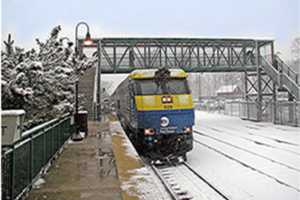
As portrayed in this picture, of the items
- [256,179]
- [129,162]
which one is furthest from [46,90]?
[256,179]

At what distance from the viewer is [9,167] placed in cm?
409

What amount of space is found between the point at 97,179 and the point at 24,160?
1680mm

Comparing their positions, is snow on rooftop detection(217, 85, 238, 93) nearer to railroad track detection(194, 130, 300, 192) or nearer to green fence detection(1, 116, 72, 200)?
railroad track detection(194, 130, 300, 192)

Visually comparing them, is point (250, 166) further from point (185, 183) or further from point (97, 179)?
point (97, 179)

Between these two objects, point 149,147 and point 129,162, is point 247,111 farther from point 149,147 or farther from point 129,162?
point 129,162

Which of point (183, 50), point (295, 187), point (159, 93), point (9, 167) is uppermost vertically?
point (183, 50)

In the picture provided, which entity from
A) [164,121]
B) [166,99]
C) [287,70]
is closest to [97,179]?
[164,121]

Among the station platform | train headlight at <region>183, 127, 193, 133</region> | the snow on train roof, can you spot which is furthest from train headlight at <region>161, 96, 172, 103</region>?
the station platform

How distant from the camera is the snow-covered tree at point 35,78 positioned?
5.31 m

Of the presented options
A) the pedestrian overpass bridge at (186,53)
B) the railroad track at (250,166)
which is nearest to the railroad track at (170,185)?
the railroad track at (250,166)

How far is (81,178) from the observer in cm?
631

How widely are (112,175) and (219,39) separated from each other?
29.8m

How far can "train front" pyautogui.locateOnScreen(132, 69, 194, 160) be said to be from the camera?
10.1m

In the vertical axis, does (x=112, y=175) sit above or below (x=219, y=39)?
below
